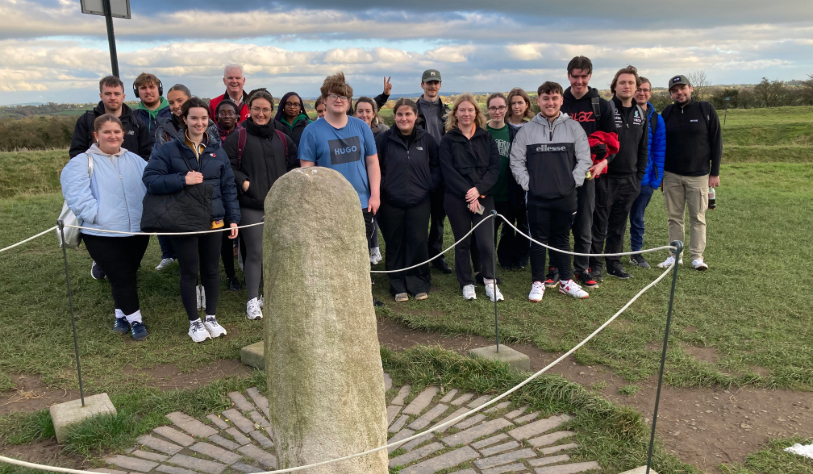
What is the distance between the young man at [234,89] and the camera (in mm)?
7156

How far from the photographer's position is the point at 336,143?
6.26 meters

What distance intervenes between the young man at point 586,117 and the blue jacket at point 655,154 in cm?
125

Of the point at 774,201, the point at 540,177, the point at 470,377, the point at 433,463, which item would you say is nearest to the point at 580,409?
the point at 470,377

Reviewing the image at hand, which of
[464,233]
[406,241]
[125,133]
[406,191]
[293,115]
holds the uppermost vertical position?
[293,115]

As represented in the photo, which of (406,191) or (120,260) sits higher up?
(406,191)

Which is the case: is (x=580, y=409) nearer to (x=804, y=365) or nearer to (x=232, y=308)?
(x=804, y=365)

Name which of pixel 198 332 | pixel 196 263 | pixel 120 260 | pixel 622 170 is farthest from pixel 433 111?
pixel 120 260

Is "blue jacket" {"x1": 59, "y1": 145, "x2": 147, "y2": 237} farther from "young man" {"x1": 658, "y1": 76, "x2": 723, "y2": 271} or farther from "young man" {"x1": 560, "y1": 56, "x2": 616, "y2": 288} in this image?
"young man" {"x1": 658, "y1": 76, "x2": 723, "y2": 271}

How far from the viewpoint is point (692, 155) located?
7867mm

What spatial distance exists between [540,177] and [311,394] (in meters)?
4.58

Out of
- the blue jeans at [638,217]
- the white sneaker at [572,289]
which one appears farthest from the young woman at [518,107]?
the blue jeans at [638,217]

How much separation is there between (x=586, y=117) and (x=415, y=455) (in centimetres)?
493

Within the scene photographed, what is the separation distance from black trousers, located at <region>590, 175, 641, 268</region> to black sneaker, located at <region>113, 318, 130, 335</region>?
5.74m

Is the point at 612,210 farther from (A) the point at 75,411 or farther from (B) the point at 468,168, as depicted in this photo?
(A) the point at 75,411
